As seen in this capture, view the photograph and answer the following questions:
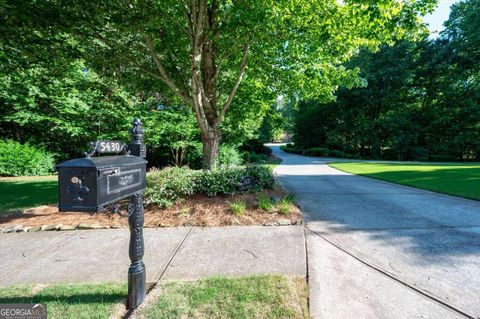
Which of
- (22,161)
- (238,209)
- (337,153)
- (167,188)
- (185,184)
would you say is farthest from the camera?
(337,153)

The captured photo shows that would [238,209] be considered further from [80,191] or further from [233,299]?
[80,191]

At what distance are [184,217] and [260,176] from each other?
2.50 meters

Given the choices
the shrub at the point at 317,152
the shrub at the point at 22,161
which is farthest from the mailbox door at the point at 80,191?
the shrub at the point at 317,152

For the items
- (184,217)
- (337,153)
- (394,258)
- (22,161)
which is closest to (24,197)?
(184,217)

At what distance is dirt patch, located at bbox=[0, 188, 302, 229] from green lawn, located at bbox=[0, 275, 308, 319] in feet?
6.66

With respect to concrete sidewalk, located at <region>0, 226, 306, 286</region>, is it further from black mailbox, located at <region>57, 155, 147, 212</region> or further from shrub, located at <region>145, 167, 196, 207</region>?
black mailbox, located at <region>57, 155, 147, 212</region>

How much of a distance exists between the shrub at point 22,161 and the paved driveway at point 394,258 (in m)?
15.2

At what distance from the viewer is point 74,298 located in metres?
2.60

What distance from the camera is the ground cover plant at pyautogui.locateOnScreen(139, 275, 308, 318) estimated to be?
2.36 m

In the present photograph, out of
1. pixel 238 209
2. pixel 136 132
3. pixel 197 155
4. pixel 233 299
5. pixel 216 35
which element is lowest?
pixel 233 299

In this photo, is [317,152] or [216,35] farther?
[317,152]
